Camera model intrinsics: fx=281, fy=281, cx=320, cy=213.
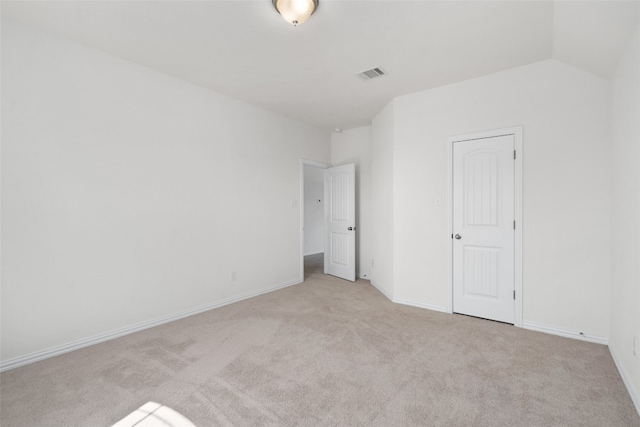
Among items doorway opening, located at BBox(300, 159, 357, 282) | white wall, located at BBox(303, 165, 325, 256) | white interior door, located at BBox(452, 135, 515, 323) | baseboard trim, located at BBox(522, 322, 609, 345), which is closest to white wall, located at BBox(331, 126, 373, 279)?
doorway opening, located at BBox(300, 159, 357, 282)

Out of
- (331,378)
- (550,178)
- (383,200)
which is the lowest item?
(331,378)

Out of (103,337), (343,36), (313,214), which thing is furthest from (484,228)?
(313,214)

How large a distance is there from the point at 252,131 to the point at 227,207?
1.13m

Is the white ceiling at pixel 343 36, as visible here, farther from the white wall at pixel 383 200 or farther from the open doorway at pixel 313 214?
the open doorway at pixel 313 214

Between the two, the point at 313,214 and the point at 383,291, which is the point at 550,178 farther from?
the point at 313,214

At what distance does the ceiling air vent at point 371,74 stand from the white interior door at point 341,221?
1782mm

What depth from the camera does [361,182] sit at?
16.1ft

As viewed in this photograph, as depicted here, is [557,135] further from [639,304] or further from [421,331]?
[421,331]

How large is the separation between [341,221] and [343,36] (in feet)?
10.00

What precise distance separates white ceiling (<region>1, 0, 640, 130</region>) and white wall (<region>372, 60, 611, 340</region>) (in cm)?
19

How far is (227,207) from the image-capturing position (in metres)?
3.62

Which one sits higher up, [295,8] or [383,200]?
[295,8]

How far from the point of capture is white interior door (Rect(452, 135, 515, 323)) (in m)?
2.93

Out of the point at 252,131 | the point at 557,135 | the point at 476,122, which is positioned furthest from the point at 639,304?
the point at 252,131
